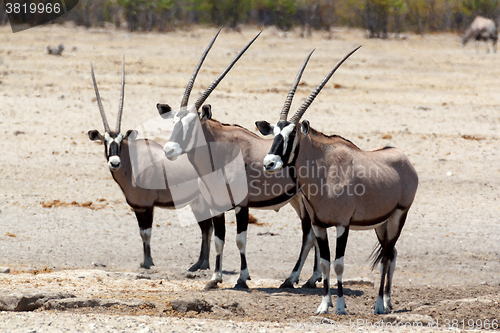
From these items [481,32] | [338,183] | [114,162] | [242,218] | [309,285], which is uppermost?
[481,32]

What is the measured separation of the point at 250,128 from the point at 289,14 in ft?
61.9

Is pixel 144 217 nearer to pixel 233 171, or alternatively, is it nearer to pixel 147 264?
pixel 147 264

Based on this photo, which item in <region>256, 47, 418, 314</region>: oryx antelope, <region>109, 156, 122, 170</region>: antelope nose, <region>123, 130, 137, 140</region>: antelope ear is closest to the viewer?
<region>256, 47, 418, 314</region>: oryx antelope

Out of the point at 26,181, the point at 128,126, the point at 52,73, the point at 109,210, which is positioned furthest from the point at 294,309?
the point at 52,73

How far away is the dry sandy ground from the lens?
7699 millimetres

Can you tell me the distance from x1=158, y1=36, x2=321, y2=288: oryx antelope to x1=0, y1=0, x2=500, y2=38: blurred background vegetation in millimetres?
22567

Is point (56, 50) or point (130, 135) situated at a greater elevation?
point (56, 50)

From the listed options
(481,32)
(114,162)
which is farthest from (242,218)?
(481,32)

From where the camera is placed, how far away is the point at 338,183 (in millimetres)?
6715

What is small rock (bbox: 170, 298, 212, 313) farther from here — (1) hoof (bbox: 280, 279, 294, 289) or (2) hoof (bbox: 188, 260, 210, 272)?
(2) hoof (bbox: 188, 260, 210, 272)

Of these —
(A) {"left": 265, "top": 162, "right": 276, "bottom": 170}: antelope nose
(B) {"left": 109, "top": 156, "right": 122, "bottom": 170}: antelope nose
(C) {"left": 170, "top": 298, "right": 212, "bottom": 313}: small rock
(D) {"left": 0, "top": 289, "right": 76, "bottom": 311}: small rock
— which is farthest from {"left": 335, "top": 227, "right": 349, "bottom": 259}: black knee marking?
(B) {"left": 109, "top": 156, "right": 122, "bottom": 170}: antelope nose

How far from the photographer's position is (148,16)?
3089cm

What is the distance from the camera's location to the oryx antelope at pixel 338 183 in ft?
21.5

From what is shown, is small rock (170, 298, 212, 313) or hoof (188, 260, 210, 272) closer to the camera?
small rock (170, 298, 212, 313)
